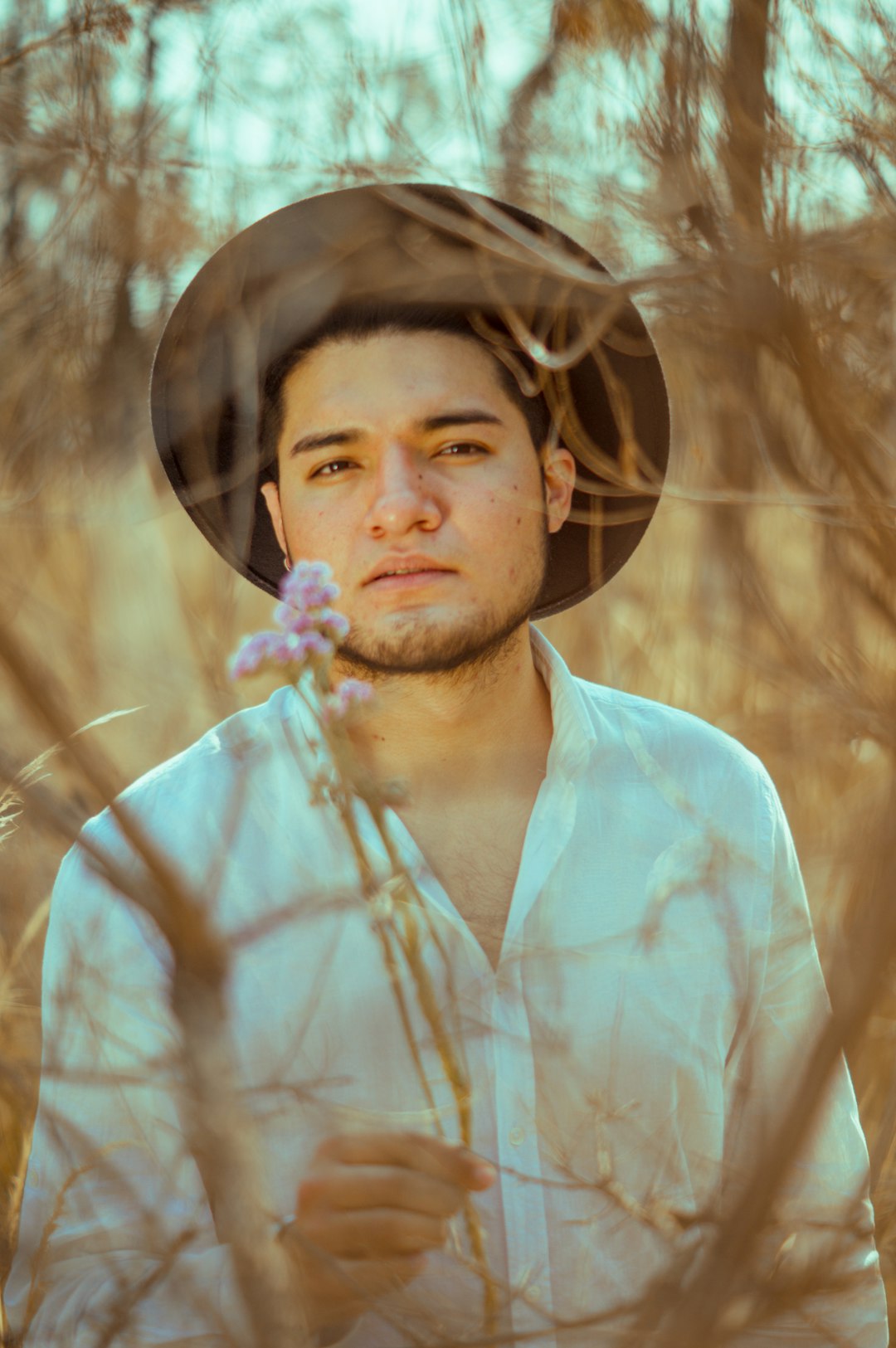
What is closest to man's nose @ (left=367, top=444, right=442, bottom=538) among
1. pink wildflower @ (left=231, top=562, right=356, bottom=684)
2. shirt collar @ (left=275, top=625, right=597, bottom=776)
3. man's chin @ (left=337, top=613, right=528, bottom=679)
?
man's chin @ (left=337, top=613, right=528, bottom=679)

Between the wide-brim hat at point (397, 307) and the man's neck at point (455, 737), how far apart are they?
20 centimetres

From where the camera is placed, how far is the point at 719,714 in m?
2.19

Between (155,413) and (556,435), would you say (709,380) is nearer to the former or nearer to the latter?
(556,435)

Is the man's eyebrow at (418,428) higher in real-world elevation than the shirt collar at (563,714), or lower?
higher

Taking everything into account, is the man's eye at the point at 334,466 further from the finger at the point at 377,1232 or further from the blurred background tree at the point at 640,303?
the finger at the point at 377,1232

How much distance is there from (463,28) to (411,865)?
858 mm

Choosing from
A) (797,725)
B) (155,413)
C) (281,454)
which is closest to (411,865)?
(281,454)

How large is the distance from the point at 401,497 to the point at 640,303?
1.01ft

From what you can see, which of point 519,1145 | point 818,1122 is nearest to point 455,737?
point 519,1145

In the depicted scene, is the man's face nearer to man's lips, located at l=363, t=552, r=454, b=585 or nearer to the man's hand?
man's lips, located at l=363, t=552, r=454, b=585

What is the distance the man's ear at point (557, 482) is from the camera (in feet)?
4.83

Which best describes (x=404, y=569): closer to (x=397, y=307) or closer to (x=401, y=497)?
(x=401, y=497)

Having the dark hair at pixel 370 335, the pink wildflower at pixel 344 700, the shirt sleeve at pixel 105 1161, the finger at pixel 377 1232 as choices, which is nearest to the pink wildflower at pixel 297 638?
the pink wildflower at pixel 344 700

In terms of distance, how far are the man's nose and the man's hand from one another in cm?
62
